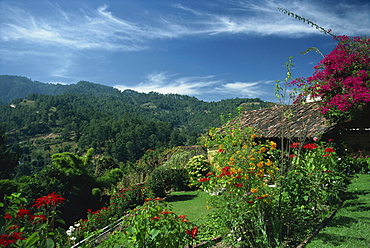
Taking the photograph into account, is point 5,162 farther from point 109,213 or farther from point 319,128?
point 319,128

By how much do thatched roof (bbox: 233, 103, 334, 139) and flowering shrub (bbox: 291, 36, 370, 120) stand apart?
530 mm

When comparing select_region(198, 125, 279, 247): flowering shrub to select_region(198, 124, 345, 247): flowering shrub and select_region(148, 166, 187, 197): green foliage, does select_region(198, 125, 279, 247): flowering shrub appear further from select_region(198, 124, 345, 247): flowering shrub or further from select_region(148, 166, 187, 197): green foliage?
select_region(148, 166, 187, 197): green foliage

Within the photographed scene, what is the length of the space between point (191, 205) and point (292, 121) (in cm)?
521

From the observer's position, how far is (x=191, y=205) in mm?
8219

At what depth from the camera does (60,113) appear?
10650 cm

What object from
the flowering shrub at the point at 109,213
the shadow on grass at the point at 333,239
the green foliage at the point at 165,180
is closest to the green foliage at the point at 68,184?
the flowering shrub at the point at 109,213

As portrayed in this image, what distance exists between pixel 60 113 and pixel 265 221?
116 meters

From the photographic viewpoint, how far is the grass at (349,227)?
3.54 meters

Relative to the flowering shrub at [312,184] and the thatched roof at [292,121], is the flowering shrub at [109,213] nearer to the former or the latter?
the thatched roof at [292,121]

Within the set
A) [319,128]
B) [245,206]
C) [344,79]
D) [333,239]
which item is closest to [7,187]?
[245,206]

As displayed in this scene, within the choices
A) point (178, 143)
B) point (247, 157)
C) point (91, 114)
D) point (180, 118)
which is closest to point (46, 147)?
point (91, 114)

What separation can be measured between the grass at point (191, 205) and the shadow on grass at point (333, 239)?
2.80 m

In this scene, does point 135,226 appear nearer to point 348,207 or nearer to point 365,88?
point 348,207

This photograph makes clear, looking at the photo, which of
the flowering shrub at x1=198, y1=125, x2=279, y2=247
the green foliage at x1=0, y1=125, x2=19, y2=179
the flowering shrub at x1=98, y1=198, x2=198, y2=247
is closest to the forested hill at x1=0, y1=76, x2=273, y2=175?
the green foliage at x1=0, y1=125, x2=19, y2=179
